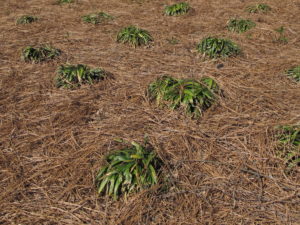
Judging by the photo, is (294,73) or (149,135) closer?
(149,135)

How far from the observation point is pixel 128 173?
7.88 feet

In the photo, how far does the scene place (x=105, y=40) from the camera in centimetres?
561

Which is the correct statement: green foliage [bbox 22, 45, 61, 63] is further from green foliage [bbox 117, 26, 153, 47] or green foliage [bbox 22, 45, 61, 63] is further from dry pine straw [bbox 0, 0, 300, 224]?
green foliage [bbox 117, 26, 153, 47]

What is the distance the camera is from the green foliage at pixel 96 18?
6.59 m

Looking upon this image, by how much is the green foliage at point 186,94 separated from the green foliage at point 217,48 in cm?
112

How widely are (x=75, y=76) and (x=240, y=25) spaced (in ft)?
12.7

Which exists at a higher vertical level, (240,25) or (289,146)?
(240,25)

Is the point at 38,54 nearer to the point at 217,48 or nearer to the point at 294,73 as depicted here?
the point at 217,48

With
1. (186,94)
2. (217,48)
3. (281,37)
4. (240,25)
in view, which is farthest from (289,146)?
(240,25)

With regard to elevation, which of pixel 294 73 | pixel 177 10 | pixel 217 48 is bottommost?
pixel 294 73

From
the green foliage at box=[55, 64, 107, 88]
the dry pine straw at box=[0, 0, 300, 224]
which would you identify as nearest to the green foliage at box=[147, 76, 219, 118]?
the dry pine straw at box=[0, 0, 300, 224]

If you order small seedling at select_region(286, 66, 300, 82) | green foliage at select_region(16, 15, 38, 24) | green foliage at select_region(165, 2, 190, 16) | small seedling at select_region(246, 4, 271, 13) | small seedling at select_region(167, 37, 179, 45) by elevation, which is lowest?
small seedling at select_region(286, 66, 300, 82)

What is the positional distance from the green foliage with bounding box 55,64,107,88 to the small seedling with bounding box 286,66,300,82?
2.76 m

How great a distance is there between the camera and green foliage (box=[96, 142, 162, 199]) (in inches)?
93.4
